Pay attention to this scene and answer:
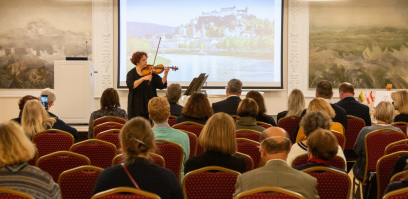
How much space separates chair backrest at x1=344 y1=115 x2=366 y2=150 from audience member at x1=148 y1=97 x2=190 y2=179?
278 centimetres

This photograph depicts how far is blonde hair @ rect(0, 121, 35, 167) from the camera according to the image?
9.78ft

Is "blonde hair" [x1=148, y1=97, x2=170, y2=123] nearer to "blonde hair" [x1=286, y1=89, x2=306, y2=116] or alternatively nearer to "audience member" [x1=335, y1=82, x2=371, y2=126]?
"blonde hair" [x1=286, y1=89, x2=306, y2=116]

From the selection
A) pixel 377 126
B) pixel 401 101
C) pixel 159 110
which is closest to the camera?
pixel 159 110

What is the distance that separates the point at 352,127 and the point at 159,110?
2.94 m

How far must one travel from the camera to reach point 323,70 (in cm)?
1307

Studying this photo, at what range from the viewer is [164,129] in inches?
189

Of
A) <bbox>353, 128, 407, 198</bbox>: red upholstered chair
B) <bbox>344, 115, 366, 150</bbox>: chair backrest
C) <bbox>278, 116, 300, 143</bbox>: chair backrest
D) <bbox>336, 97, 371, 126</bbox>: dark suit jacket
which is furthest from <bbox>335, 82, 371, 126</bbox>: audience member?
<bbox>353, 128, 407, 198</bbox>: red upholstered chair

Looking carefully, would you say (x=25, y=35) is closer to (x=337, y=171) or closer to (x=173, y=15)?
(x=173, y=15)

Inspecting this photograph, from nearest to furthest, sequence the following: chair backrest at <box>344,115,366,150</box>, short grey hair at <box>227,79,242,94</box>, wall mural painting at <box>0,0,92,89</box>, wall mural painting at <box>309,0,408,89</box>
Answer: chair backrest at <box>344,115,366,150</box>, short grey hair at <box>227,79,242,94</box>, wall mural painting at <box>0,0,92,89</box>, wall mural painting at <box>309,0,408,89</box>

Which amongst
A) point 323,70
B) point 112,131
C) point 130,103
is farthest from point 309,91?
point 112,131

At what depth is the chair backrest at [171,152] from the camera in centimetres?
447

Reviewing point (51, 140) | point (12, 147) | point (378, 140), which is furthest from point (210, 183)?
point (378, 140)

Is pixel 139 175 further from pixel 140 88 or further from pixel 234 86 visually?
pixel 140 88

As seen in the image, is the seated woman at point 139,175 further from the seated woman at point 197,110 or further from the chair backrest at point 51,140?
the seated woman at point 197,110
